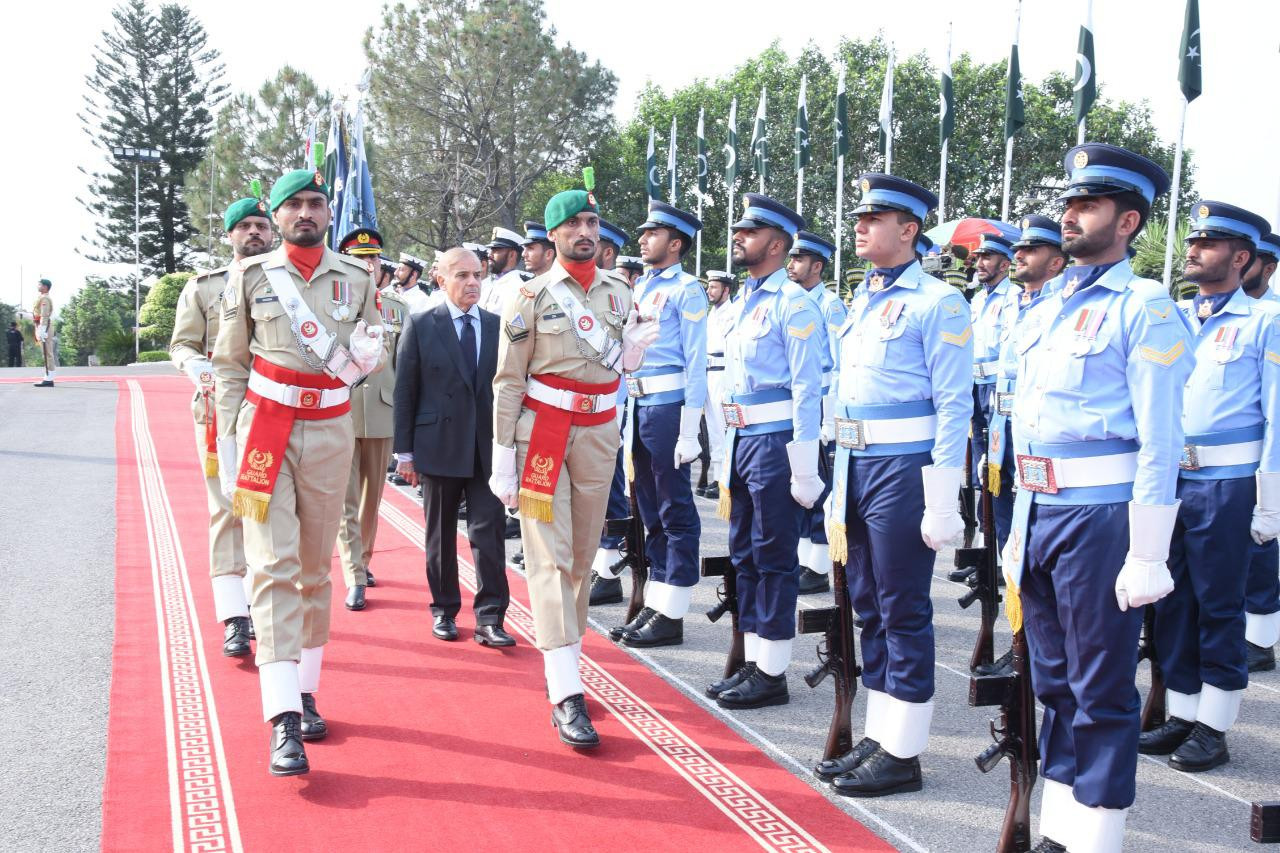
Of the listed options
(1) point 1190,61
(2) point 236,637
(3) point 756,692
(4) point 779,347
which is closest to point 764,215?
(4) point 779,347

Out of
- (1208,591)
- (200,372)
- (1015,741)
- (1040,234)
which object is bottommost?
(1015,741)

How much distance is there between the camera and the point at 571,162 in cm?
3872

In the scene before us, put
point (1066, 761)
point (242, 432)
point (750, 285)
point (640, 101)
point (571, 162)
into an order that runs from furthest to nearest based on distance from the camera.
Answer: point (640, 101) → point (571, 162) → point (750, 285) → point (242, 432) → point (1066, 761)

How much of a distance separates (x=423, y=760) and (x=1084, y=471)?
8.84ft

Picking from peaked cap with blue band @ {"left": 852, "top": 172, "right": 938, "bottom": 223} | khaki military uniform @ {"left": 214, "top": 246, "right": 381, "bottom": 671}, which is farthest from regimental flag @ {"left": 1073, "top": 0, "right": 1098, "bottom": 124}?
khaki military uniform @ {"left": 214, "top": 246, "right": 381, "bottom": 671}

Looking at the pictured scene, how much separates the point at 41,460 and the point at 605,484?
9107mm

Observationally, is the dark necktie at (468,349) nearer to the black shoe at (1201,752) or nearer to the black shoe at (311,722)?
the black shoe at (311,722)

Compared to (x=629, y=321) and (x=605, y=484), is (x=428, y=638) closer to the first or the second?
(x=605, y=484)

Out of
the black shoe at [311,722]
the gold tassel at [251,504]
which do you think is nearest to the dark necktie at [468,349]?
the gold tassel at [251,504]

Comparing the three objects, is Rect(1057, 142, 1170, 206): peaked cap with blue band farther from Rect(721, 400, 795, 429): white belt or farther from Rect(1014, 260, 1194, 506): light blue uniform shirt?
Rect(721, 400, 795, 429): white belt

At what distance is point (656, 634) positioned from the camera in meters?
5.93

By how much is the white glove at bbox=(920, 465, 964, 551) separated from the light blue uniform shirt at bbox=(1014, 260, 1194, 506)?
39cm

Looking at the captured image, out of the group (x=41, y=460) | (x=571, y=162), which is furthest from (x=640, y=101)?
(x=41, y=460)

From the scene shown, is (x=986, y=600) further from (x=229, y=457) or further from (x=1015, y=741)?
(x=229, y=457)
